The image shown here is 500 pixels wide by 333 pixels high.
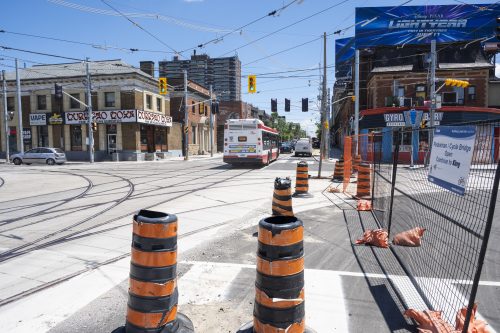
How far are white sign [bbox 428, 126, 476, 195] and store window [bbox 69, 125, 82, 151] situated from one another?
38.5 metres

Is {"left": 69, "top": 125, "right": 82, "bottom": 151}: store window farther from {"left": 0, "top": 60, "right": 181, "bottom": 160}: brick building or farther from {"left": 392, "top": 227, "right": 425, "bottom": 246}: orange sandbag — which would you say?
{"left": 392, "top": 227, "right": 425, "bottom": 246}: orange sandbag

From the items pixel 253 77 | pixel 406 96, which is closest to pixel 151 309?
pixel 253 77

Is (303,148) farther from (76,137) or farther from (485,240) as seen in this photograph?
(485,240)

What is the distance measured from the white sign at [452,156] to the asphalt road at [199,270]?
4.73ft

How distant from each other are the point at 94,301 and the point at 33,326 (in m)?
0.71

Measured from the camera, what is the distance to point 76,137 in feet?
125

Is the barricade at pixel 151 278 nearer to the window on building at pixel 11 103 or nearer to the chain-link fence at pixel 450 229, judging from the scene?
the chain-link fence at pixel 450 229

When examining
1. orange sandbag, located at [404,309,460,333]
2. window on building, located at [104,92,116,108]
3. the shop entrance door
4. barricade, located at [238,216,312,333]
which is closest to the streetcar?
the shop entrance door

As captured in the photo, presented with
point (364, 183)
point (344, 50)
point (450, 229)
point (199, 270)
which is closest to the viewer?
point (199, 270)

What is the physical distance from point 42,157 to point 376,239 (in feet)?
104

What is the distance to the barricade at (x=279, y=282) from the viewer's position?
322 cm

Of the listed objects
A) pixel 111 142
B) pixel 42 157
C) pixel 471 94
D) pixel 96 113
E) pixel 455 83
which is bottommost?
pixel 42 157

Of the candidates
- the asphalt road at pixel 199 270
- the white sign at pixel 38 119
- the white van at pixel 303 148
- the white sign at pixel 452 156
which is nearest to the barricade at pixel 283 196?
the asphalt road at pixel 199 270

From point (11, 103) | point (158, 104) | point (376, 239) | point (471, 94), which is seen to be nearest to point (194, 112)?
point (158, 104)
